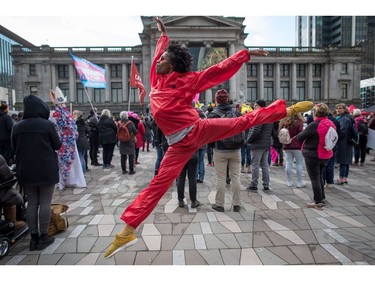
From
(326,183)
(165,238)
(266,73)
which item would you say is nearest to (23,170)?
(165,238)

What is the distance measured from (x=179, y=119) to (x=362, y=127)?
9703 mm

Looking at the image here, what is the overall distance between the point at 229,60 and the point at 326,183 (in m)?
5.44

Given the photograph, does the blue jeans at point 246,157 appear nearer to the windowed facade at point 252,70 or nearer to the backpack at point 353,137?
the backpack at point 353,137

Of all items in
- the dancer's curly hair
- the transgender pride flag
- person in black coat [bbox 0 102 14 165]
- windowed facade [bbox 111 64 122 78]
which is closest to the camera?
the dancer's curly hair

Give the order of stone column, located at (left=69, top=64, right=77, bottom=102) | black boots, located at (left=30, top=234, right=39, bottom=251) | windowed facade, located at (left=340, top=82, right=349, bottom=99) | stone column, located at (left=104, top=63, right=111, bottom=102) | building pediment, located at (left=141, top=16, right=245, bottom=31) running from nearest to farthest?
black boots, located at (left=30, top=234, right=39, bottom=251) < building pediment, located at (left=141, top=16, right=245, bottom=31) < stone column, located at (left=69, top=64, right=77, bottom=102) < stone column, located at (left=104, top=63, right=111, bottom=102) < windowed facade, located at (left=340, top=82, right=349, bottom=99)

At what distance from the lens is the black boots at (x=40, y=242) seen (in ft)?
12.5

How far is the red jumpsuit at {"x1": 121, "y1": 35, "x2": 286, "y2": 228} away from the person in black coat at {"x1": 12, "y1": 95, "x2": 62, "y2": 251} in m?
1.45

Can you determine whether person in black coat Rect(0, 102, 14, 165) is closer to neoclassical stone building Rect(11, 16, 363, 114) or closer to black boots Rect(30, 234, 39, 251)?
black boots Rect(30, 234, 39, 251)

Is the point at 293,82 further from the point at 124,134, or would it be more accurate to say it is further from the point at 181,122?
the point at 181,122

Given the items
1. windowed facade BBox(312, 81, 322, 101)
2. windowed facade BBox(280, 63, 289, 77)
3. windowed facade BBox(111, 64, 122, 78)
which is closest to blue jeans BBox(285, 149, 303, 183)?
windowed facade BBox(111, 64, 122, 78)

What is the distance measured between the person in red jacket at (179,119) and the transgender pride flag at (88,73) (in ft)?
28.7

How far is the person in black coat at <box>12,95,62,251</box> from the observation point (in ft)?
12.5

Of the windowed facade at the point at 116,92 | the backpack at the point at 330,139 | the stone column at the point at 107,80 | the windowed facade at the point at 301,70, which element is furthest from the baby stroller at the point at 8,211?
the windowed facade at the point at 301,70

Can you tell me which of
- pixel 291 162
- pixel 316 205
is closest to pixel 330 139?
pixel 316 205
